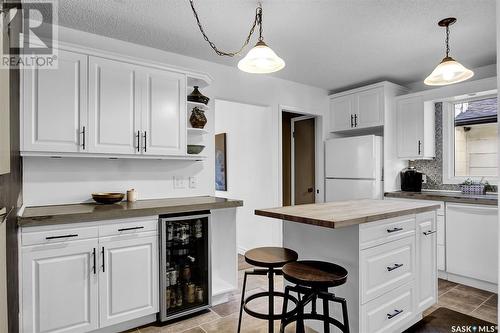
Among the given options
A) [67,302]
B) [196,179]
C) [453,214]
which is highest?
[196,179]

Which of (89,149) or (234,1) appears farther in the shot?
(89,149)

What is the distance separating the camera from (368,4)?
2.19 meters

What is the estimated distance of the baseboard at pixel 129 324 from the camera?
2226 mm

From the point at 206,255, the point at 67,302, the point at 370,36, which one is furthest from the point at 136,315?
the point at 370,36

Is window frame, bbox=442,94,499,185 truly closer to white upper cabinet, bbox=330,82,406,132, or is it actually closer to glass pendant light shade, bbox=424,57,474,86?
white upper cabinet, bbox=330,82,406,132

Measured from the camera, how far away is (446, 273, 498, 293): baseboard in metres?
3.01

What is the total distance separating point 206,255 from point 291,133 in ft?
10.2

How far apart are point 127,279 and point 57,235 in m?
0.60

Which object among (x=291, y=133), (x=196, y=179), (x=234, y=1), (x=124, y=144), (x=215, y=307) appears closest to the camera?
(x=234, y=1)

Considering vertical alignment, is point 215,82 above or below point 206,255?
above

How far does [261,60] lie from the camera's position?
77.7 inches

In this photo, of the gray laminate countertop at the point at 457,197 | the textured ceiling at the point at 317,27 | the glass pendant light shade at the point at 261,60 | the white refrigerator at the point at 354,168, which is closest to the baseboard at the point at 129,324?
the glass pendant light shade at the point at 261,60

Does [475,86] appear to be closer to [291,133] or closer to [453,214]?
[453,214]

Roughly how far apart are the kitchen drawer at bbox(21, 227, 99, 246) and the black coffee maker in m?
3.88
